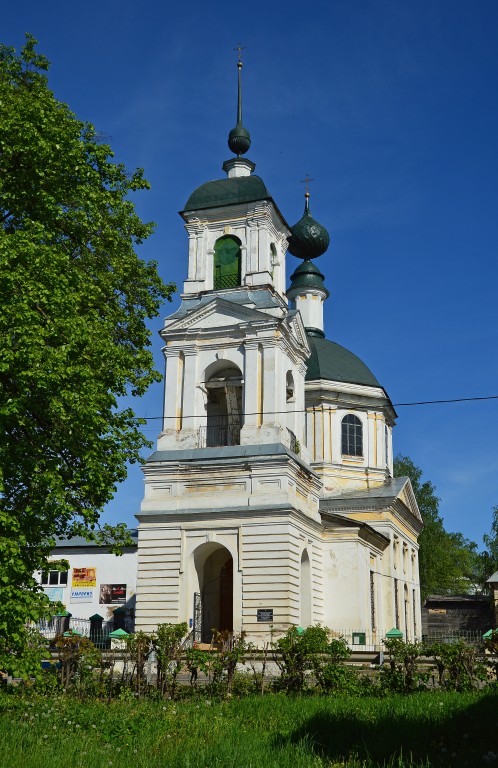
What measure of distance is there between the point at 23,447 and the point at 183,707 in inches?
174

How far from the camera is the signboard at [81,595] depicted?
3238 centimetres

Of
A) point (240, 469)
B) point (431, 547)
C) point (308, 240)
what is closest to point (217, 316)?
point (240, 469)

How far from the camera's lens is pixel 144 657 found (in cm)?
1373

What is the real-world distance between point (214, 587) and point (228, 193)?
1324 centimetres

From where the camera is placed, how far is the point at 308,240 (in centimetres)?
4291

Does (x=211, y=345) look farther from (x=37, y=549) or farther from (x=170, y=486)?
(x=37, y=549)

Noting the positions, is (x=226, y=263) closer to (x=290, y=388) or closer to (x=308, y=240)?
(x=290, y=388)

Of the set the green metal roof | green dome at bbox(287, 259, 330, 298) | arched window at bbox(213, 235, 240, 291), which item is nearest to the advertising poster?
arched window at bbox(213, 235, 240, 291)

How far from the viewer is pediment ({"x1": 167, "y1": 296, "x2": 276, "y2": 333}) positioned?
2695 centimetres

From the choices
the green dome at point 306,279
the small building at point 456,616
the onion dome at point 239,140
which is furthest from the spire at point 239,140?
the small building at point 456,616

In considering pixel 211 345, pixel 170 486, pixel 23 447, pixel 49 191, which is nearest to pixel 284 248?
pixel 211 345

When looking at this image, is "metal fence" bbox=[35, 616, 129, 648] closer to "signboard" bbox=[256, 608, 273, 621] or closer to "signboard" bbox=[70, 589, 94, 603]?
"signboard" bbox=[70, 589, 94, 603]

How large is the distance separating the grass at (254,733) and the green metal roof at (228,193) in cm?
2011

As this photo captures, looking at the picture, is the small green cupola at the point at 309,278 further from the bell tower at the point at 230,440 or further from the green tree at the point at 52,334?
the green tree at the point at 52,334
